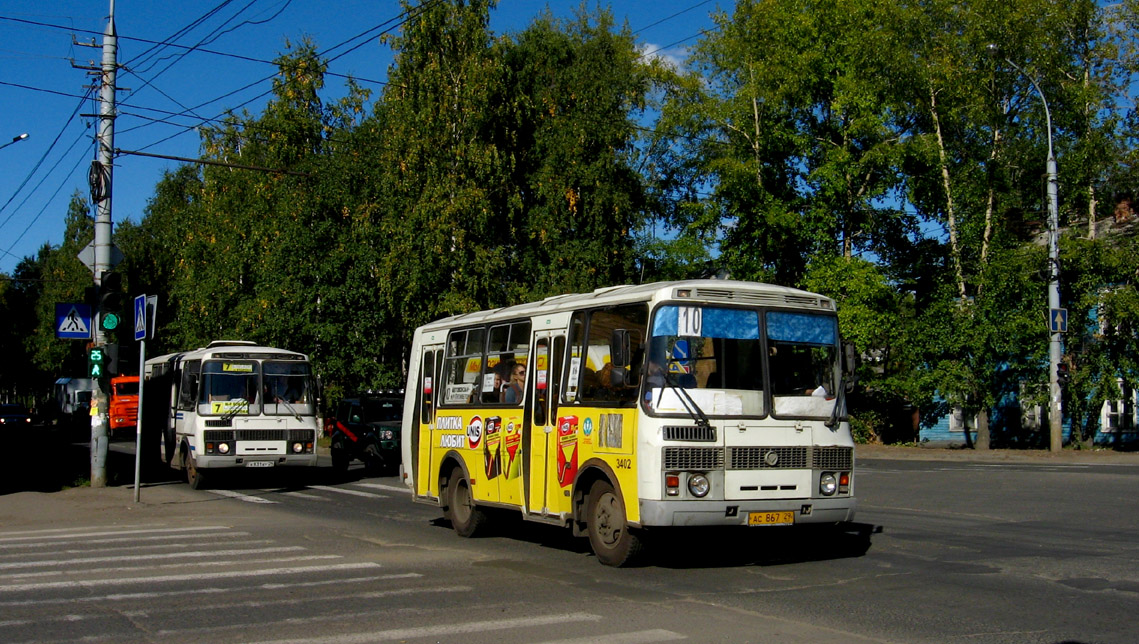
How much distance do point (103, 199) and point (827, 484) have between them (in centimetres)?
1674

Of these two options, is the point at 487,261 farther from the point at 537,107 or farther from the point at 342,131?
the point at 342,131

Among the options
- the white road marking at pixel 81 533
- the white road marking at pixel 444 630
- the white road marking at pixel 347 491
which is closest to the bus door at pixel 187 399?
the white road marking at pixel 347 491

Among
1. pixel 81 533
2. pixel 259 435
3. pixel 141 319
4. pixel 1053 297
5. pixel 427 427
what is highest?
pixel 1053 297

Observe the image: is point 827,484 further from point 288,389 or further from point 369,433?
point 369,433

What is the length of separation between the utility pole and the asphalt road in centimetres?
450

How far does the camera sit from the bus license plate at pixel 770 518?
1023 centimetres

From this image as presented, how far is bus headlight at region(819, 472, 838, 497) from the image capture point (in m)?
10.6

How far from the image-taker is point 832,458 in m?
10.7

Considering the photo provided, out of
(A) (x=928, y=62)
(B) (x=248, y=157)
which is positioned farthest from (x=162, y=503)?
(B) (x=248, y=157)

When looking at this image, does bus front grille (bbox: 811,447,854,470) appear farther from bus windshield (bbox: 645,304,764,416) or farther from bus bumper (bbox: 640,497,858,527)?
bus windshield (bbox: 645,304,764,416)

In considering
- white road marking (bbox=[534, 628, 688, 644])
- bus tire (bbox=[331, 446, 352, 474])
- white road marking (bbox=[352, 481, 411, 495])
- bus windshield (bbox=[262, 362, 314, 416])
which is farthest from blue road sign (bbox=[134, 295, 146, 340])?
white road marking (bbox=[534, 628, 688, 644])

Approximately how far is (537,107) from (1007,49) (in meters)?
17.1

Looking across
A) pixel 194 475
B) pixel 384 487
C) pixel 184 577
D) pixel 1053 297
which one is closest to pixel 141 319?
pixel 194 475

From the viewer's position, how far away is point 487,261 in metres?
40.8
